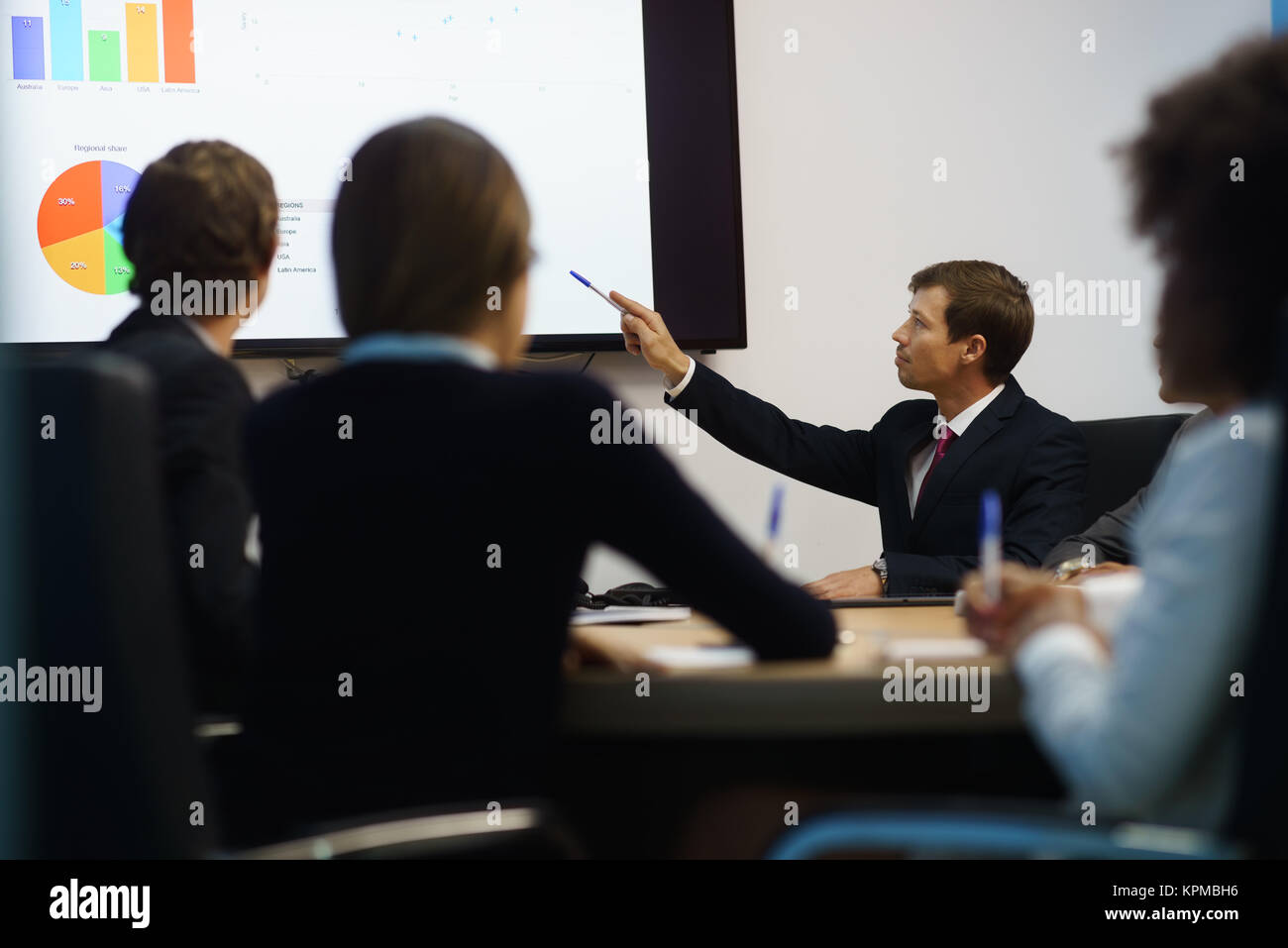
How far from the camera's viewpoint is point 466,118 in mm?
2951

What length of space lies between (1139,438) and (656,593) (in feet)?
3.51

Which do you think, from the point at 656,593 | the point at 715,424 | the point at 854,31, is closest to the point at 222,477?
the point at 656,593

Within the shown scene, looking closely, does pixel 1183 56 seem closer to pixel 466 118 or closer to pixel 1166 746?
pixel 466 118

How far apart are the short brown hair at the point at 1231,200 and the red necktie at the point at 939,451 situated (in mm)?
1709

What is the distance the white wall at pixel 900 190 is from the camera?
318cm

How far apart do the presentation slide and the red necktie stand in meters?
0.84

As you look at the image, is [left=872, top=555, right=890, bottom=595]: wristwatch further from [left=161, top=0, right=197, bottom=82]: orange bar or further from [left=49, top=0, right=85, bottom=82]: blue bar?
[left=49, top=0, right=85, bottom=82]: blue bar

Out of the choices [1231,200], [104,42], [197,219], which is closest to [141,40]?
[104,42]

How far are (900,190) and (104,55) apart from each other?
201cm

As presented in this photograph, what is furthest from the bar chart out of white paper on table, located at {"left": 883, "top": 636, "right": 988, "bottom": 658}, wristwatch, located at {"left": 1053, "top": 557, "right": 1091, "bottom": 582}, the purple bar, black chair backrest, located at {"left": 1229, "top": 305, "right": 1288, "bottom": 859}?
black chair backrest, located at {"left": 1229, "top": 305, "right": 1288, "bottom": 859}

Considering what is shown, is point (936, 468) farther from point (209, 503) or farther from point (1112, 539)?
point (209, 503)

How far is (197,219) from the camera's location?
148 centimetres

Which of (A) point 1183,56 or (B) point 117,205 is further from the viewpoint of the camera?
(A) point 1183,56

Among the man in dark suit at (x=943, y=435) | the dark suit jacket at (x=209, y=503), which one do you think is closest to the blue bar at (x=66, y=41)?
the man in dark suit at (x=943, y=435)
